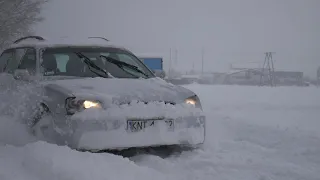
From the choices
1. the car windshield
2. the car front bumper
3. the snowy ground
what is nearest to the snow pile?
the snowy ground

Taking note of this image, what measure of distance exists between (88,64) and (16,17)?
23.8 metres

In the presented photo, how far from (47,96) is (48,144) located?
2.46ft

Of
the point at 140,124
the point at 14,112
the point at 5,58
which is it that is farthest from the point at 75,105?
the point at 5,58

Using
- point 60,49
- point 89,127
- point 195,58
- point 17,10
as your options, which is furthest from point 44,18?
point 195,58

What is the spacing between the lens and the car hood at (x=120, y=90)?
12.7 ft

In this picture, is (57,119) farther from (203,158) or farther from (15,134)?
(203,158)

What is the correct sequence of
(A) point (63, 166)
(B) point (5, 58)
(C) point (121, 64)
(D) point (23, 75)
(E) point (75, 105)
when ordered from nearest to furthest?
1. (A) point (63, 166)
2. (E) point (75, 105)
3. (D) point (23, 75)
4. (C) point (121, 64)
5. (B) point (5, 58)

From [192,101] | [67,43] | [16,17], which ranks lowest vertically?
[192,101]

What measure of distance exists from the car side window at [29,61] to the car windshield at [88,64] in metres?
0.16

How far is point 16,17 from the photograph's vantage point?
26.1 m

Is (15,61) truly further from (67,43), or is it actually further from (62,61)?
(62,61)

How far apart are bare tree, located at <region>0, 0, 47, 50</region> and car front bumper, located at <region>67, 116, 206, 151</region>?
77.8ft

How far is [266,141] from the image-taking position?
537cm

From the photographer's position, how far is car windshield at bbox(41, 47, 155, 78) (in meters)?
4.89
